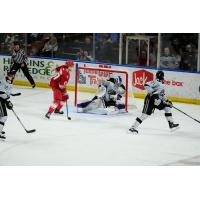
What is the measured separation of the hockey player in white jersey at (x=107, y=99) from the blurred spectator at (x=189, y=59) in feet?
6.49

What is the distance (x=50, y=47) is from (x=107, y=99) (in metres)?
3.63

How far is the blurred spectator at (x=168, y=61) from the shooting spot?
55.5 ft

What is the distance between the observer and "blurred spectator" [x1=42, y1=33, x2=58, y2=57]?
18.2m

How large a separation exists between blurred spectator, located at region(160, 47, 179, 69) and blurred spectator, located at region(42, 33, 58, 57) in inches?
96.8

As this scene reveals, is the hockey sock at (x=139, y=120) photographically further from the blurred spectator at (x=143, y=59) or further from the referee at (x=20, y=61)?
the referee at (x=20, y=61)

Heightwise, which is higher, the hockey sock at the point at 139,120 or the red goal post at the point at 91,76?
the red goal post at the point at 91,76

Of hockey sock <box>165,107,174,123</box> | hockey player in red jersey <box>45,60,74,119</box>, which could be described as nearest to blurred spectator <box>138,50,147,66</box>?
hockey player in red jersey <box>45,60,74,119</box>

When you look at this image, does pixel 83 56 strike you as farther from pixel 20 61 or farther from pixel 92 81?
pixel 92 81

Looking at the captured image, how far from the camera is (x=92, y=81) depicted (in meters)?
16.5

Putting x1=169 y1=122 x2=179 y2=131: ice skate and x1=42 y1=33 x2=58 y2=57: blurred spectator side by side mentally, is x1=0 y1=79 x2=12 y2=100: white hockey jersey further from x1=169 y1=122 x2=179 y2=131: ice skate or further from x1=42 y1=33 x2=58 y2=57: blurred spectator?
x1=42 y1=33 x2=58 y2=57: blurred spectator

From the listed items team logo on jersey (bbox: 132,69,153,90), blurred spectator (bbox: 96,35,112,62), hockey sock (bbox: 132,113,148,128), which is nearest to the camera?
hockey sock (bbox: 132,113,148,128)

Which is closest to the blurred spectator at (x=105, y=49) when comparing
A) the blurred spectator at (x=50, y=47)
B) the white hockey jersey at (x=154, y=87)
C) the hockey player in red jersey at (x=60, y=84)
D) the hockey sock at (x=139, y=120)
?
the blurred spectator at (x=50, y=47)

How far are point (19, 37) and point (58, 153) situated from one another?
21.9ft

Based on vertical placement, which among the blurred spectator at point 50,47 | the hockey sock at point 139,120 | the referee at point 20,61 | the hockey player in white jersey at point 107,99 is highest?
the blurred spectator at point 50,47
